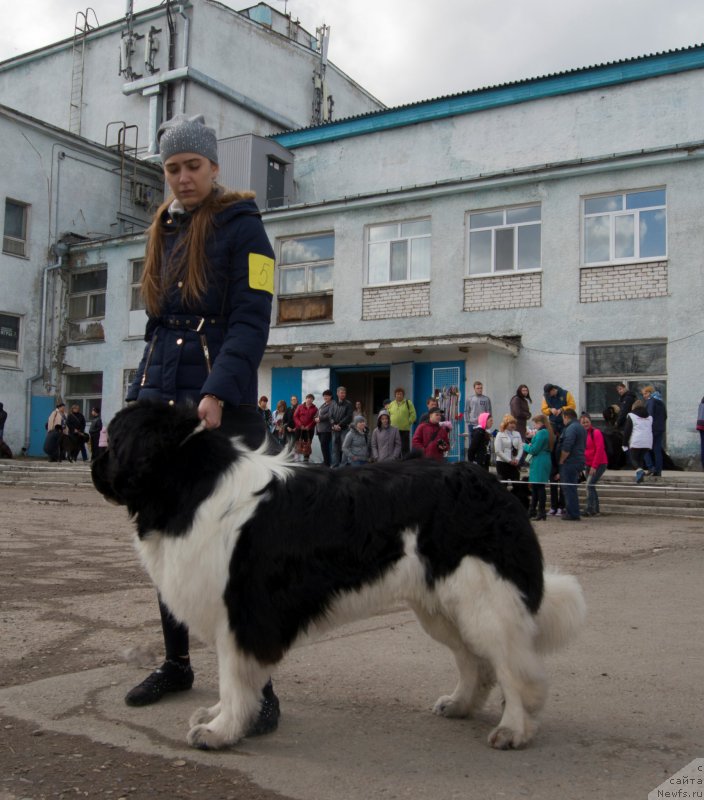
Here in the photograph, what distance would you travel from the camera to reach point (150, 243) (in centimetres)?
391

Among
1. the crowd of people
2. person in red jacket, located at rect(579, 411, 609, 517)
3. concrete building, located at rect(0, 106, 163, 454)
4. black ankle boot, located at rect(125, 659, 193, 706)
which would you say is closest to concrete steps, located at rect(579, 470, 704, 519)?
the crowd of people

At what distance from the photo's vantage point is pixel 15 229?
28000mm

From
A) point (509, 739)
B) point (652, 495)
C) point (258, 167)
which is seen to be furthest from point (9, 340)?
point (509, 739)

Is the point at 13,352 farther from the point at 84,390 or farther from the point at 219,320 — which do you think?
the point at 219,320

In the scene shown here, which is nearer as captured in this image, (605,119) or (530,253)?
(530,253)

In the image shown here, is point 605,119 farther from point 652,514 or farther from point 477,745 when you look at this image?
point 477,745

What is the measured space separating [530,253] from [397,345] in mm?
4171

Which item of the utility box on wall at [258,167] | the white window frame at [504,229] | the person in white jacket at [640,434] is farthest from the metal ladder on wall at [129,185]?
the person in white jacket at [640,434]

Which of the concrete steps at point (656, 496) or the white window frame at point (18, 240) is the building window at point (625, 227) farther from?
the white window frame at point (18, 240)

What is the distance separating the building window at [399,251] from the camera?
74.1 ft

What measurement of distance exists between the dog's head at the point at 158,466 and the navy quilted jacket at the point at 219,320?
0.43 meters

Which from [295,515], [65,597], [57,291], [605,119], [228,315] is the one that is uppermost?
[605,119]

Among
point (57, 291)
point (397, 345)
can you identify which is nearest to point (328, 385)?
point (397, 345)

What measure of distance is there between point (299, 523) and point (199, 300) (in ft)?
3.90
